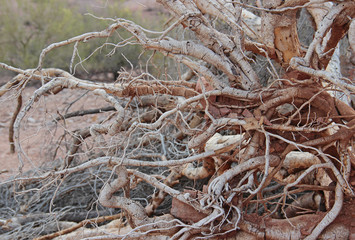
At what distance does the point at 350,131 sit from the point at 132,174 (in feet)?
4.88

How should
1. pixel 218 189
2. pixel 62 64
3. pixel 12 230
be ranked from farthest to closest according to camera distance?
pixel 62 64 < pixel 12 230 < pixel 218 189

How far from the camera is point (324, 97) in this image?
2574mm

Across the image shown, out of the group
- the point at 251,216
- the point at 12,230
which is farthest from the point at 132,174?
the point at 12,230

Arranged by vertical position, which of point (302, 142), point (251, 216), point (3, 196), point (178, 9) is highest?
point (178, 9)

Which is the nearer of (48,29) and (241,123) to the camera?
(241,123)

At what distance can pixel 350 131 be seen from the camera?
8.29 feet

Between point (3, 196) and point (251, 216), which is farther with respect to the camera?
point (3, 196)

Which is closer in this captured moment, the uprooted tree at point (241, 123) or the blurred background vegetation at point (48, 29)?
the uprooted tree at point (241, 123)

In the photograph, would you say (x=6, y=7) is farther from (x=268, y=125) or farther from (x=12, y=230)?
(x=268, y=125)

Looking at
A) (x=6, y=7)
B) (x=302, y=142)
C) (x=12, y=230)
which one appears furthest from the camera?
(x=6, y=7)

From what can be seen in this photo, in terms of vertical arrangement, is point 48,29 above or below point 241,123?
below

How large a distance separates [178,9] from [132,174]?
1174mm

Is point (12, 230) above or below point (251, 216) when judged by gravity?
below

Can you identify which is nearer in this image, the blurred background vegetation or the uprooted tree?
the uprooted tree
